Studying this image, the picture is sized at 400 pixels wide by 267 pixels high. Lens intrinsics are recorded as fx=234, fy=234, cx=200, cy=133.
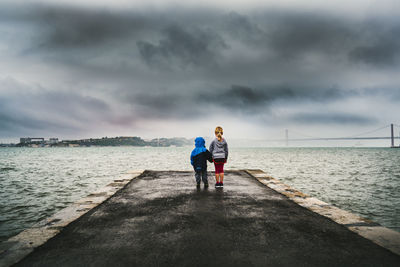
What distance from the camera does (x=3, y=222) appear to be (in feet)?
20.8

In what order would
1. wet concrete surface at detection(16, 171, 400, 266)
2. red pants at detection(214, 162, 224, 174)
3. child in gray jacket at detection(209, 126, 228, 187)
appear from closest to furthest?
1. wet concrete surface at detection(16, 171, 400, 266)
2. child in gray jacket at detection(209, 126, 228, 187)
3. red pants at detection(214, 162, 224, 174)

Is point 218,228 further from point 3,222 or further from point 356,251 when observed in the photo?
point 3,222

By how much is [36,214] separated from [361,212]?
10.6 meters

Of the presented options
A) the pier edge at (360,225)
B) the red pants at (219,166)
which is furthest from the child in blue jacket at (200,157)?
the pier edge at (360,225)

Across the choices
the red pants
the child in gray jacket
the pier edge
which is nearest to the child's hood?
the child in gray jacket

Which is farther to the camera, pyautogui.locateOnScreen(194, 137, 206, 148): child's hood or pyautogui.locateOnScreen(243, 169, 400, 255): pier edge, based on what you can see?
pyautogui.locateOnScreen(194, 137, 206, 148): child's hood

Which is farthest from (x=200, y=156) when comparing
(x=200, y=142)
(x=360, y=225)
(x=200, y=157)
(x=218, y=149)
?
(x=360, y=225)

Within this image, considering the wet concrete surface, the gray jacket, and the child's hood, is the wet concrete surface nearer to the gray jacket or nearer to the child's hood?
the gray jacket

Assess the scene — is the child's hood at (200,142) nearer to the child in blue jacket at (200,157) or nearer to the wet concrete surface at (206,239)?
the child in blue jacket at (200,157)

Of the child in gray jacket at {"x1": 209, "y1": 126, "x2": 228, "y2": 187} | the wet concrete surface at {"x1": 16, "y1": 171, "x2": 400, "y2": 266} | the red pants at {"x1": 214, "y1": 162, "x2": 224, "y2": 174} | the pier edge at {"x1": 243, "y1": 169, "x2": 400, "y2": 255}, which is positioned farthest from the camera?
the red pants at {"x1": 214, "y1": 162, "x2": 224, "y2": 174}

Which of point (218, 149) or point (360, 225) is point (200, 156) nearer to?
point (218, 149)

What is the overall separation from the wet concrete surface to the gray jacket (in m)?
2.30

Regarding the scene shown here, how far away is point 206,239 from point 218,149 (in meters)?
4.52

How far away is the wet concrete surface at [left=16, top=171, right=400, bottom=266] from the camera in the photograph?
2.88m
